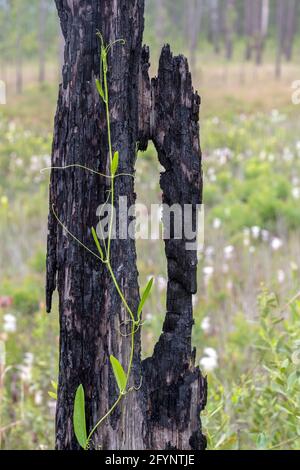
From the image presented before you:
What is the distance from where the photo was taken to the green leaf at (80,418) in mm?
1335

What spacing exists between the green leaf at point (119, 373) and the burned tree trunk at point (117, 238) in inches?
2.6

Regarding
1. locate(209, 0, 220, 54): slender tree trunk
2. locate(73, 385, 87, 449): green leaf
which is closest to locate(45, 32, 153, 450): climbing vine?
locate(73, 385, 87, 449): green leaf

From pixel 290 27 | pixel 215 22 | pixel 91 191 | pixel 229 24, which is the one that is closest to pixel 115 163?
pixel 91 191

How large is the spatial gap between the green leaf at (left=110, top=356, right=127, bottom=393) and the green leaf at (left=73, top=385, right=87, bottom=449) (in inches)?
3.1

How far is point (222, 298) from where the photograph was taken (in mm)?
4465

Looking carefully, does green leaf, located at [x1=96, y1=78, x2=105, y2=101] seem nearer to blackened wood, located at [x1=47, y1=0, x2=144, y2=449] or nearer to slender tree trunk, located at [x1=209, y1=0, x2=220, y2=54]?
blackened wood, located at [x1=47, y1=0, x2=144, y2=449]

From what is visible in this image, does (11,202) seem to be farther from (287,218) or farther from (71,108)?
(71,108)

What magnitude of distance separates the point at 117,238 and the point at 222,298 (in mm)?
3153

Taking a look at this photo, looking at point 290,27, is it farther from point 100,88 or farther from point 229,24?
point 100,88

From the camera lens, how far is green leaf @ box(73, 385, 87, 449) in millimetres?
1335

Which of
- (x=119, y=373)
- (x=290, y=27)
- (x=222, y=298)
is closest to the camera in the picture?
(x=119, y=373)

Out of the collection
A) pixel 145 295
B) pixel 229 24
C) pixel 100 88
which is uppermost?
pixel 229 24

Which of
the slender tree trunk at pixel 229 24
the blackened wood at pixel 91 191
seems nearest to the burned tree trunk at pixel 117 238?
the blackened wood at pixel 91 191

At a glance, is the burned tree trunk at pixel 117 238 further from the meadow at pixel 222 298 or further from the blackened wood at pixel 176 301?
the meadow at pixel 222 298
